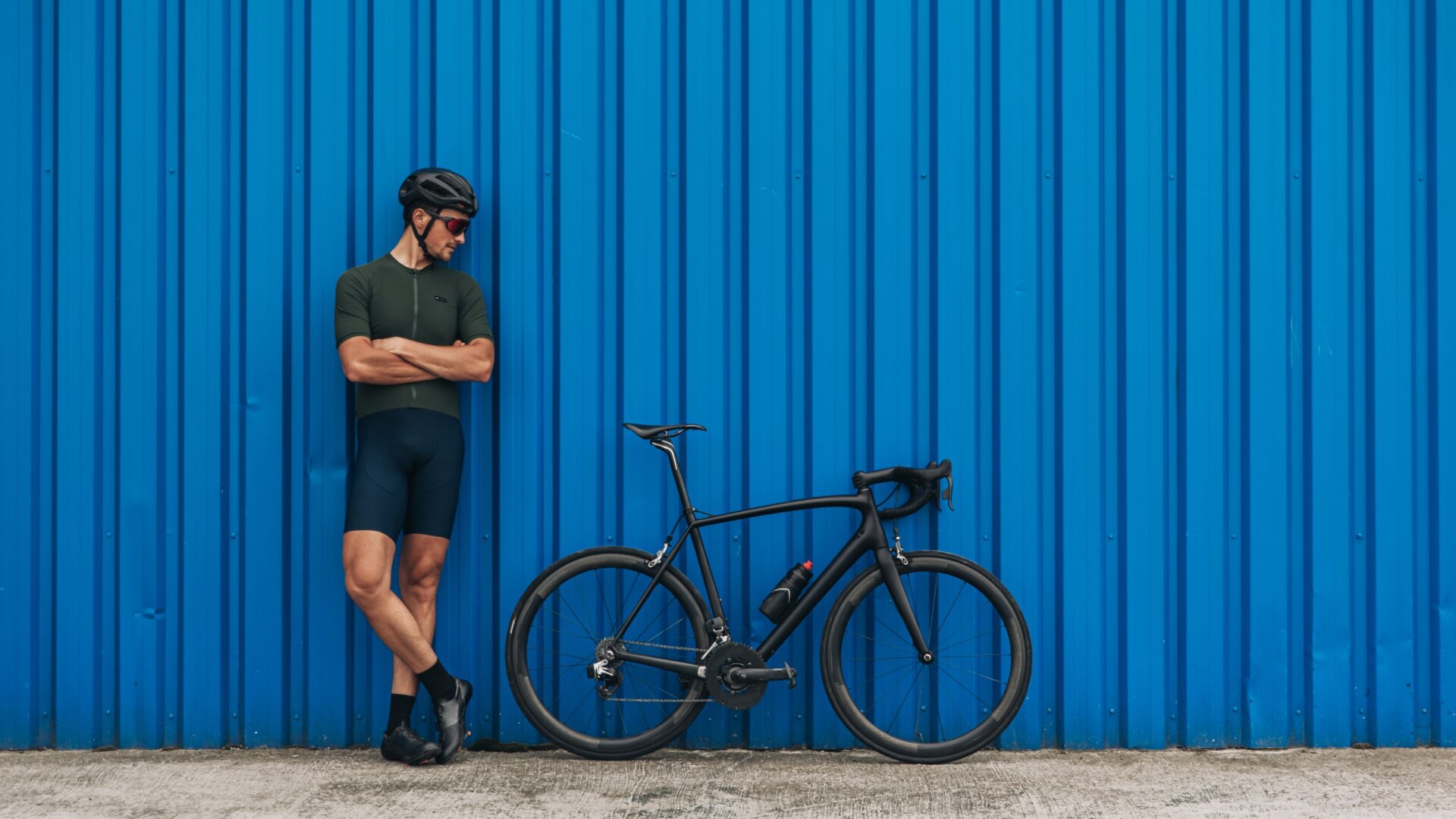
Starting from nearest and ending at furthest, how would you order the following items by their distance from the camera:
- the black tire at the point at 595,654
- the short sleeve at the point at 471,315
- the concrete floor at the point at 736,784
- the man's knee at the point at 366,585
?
the concrete floor at the point at 736,784 < the man's knee at the point at 366,585 < the short sleeve at the point at 471,315 < the black tire at the point at 595,654

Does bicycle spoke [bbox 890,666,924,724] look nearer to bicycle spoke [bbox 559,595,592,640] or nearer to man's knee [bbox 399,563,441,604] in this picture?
bicycle spoke [bbox 559,595,592,640]

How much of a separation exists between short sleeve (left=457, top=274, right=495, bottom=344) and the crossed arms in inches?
2.5

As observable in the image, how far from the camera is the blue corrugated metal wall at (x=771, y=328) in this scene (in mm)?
4727

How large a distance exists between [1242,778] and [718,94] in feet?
11.1

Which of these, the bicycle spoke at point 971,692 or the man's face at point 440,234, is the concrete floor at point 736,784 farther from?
the man's face at point 440,234

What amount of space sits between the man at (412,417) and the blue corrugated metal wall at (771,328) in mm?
244

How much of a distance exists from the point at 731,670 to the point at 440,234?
2054 mm

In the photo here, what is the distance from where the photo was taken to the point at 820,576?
454 cm

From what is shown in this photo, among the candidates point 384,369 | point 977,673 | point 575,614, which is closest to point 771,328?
point 575,614

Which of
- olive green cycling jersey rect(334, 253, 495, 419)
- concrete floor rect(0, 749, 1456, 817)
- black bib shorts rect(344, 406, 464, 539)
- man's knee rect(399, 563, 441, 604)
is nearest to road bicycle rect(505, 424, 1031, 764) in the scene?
concrete floor rect(0, 749, 1456, 817)

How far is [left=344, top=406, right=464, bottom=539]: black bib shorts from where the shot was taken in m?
4.37

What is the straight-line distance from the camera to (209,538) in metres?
4.77

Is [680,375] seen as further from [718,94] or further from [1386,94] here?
[1386,94]

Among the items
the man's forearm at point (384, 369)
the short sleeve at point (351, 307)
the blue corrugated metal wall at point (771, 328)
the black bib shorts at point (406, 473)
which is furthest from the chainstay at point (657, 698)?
the short sleeve at point (351, 307)
